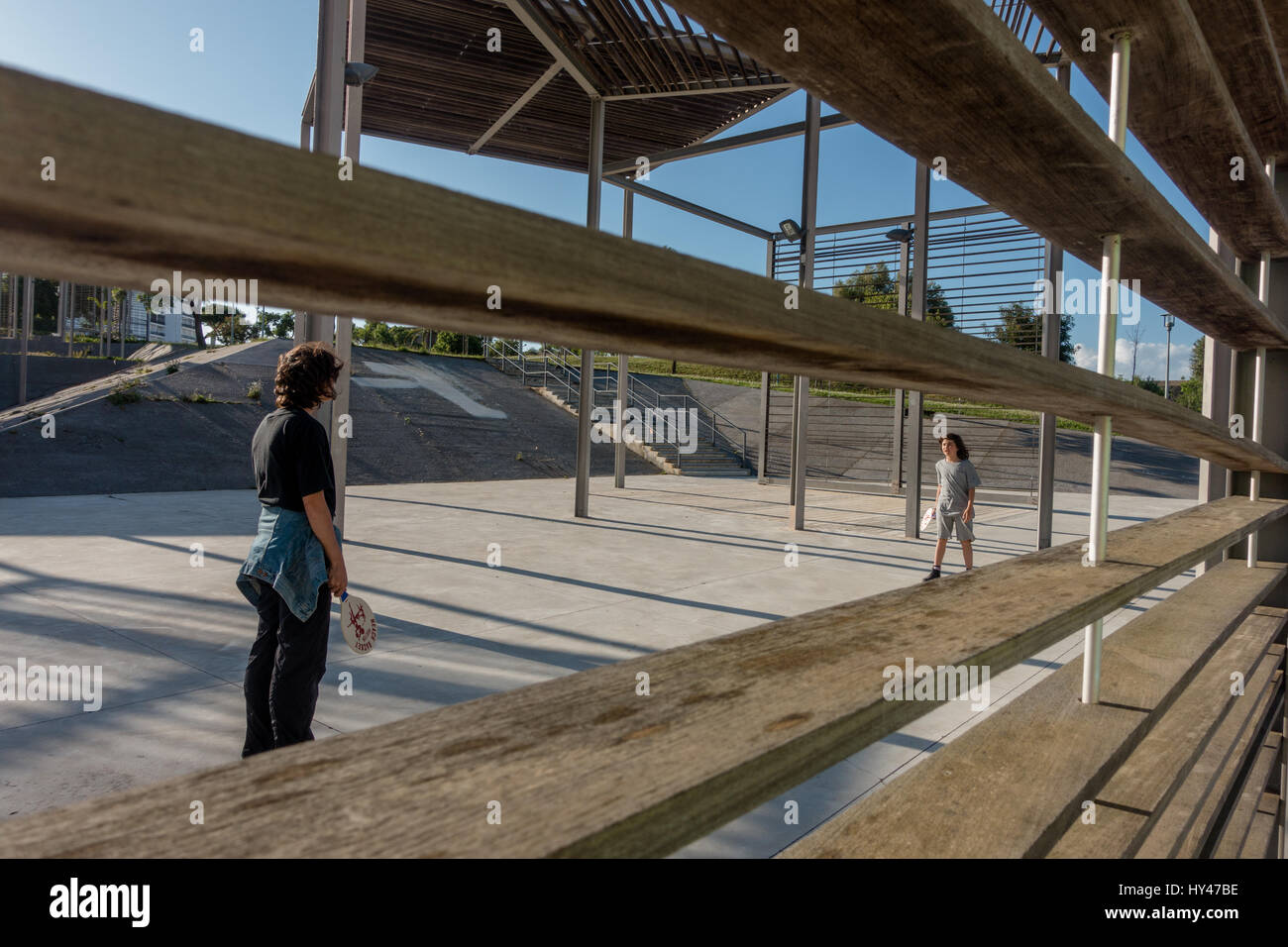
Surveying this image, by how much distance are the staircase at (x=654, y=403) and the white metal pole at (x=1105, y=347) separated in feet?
61.0

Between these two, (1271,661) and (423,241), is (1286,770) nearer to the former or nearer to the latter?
(1271,661)

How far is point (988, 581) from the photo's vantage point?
4.84 ft

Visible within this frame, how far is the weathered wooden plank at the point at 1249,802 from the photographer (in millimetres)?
3201

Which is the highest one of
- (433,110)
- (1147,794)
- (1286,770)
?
(433,110)

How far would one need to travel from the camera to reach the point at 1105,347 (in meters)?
1.78

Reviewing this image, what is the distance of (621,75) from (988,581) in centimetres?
1093

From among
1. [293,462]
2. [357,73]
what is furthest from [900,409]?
[293,462]

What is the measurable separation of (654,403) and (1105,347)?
2350 cm

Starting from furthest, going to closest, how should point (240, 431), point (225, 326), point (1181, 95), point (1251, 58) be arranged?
1. point (225, 326)
2. point (240, 431)
3. point (1251, 58)
4. point (1181, 95)

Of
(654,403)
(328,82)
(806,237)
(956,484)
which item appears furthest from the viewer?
(654,403)

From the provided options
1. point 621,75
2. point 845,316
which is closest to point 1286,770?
point 845,316

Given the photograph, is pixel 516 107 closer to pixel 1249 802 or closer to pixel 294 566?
A: pixel 294 566

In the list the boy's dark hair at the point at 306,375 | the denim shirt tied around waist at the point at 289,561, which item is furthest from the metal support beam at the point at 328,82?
the denim shirt tied around waist at the point at 289,561

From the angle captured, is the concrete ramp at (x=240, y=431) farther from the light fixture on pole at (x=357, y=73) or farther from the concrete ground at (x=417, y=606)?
the light fixture on pole at (x=357, y=73)
